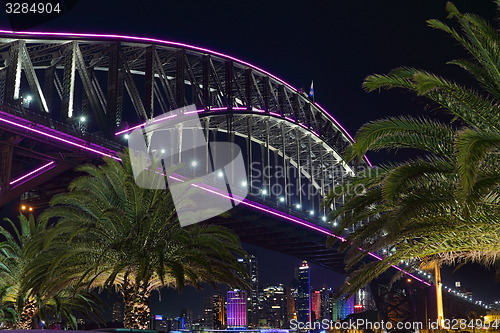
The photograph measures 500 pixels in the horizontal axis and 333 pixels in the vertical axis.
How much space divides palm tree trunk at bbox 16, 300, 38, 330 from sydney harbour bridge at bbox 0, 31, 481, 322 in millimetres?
8817

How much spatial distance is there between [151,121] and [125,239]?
34579 mm

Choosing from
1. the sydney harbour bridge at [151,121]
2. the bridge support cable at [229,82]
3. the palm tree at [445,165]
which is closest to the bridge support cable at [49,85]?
the sydney harbour bridge at [151,121]

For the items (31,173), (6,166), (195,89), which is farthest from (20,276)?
(195,89)

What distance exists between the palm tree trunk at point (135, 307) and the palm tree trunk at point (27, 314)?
941cm

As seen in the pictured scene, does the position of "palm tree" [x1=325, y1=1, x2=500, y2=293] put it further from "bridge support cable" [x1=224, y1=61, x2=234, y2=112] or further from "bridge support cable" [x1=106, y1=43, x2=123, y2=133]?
"bridge support cable" [x1=224, y1=61, x2=234, y2=112]

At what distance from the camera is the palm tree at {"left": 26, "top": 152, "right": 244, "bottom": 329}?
18234mm

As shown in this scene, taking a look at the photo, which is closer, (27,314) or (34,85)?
(27,314)

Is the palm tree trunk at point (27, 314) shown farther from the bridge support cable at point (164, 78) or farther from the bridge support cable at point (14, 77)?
the bridge support cable at point (164, 78)

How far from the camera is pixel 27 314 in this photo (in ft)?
87.9

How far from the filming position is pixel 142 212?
18531 millimetres

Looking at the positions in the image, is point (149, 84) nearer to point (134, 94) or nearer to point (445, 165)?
point (134, 94)

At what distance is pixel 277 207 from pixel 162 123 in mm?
14133

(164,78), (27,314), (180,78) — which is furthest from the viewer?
(180,78)

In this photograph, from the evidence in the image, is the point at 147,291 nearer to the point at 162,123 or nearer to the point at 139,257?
the point at 139,257
